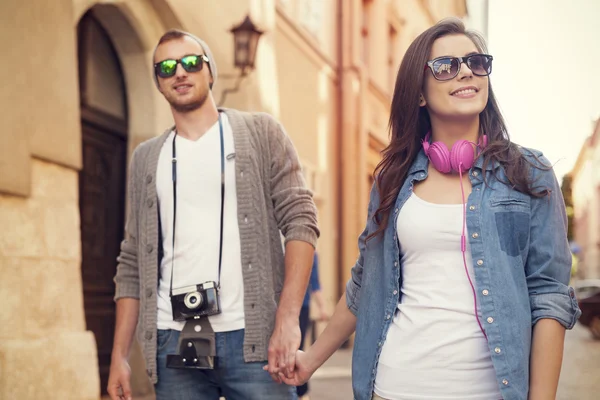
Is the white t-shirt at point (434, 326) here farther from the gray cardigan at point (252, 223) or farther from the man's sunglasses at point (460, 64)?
the gray cardigan at point (252, 223)

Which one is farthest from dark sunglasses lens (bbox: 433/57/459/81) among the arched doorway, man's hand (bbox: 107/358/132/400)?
the arched doorway

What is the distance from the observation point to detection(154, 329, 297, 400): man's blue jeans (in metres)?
2.81

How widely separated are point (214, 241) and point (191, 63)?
71 centimetres

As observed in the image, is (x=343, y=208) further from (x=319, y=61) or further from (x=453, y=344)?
(x=453, y=344)

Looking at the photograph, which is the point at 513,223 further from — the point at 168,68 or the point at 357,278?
the point at 168,68

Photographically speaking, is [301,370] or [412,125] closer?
[412,125]

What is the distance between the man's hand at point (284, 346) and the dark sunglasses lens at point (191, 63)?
98 cm

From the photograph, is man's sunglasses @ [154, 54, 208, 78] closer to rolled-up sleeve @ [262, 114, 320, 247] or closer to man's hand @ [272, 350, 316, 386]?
rolled-up sleeve @ [262, 114, 320, 247]

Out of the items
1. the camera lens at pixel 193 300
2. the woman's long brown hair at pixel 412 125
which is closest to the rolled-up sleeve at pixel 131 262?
the camera lens at pixel 193 300

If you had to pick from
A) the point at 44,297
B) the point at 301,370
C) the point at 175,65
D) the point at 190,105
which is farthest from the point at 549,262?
the point at 44,297

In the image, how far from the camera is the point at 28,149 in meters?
4.71

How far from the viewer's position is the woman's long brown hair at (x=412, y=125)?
2.36m

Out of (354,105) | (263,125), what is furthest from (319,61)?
(263,125)

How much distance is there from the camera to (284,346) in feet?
9.22
